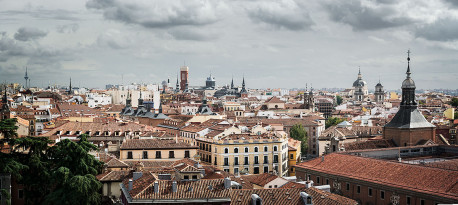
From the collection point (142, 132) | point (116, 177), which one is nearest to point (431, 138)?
point (142, 132)

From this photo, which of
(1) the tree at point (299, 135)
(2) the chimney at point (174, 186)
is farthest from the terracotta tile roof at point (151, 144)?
(1) the tree at point (299, 135)

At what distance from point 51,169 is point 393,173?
27847 millimetres

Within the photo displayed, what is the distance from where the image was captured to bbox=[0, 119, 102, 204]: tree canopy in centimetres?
4050

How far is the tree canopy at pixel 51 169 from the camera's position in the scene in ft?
133

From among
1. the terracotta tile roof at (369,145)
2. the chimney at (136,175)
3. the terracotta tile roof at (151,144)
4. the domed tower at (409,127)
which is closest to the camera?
the chimney at (136,175)

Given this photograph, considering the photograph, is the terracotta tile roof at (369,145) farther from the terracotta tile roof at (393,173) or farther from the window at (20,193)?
the window at (20,193)

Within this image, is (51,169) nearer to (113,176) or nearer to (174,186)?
(113,176)

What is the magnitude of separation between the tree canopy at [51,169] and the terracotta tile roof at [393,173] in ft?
71.6

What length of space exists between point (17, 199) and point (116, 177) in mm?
8846

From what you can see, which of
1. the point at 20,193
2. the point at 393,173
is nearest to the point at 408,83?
the point at 393,173

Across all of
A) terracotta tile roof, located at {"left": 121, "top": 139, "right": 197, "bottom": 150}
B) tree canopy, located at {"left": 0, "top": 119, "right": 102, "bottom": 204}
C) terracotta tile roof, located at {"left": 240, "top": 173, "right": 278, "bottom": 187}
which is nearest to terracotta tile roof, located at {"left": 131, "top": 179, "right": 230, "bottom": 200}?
tree canopy, located at {"left": 0, "top": 119, "right": 102, "bottom": 204}

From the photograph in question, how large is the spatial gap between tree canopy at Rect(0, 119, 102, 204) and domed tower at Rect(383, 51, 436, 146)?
39778 millimetres

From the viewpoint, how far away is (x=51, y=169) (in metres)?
44.3

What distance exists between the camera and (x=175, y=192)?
1318 inches
